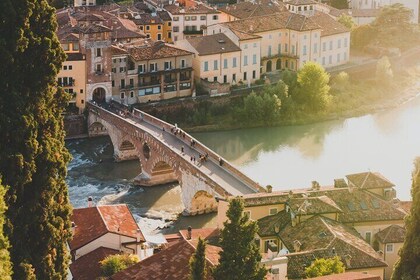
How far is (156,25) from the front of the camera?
5738cm

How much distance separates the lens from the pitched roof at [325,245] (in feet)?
76.9

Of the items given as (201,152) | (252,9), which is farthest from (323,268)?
(252,9)

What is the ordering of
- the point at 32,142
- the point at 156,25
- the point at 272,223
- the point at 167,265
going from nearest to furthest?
the point at 32,142, the point at 167,265, the point at 272,223, the point at 156,25

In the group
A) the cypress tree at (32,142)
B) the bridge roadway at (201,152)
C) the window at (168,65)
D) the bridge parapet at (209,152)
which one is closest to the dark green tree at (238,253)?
the cypress tree at (32,142)

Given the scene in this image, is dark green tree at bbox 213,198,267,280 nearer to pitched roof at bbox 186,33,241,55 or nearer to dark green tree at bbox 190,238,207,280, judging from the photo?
dark green tree at bbox 190,238,207,280

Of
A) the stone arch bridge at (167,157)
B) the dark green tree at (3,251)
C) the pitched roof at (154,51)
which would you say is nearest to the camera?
the dark green tree at (3,251)

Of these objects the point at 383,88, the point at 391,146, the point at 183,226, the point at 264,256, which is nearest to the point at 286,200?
the point at 264,256

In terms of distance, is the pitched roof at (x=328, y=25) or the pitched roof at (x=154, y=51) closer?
the pitched roof at (x=154, y=51)

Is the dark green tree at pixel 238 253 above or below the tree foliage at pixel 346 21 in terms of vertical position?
above

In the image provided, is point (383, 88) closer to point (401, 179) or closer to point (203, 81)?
point (203, 81)

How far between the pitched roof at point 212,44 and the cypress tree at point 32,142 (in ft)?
114

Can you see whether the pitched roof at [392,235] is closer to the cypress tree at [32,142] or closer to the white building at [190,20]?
the cypress tree at [32,142]

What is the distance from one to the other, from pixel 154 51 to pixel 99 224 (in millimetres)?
26545

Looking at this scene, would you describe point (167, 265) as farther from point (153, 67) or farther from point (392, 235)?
point (153, 67)
